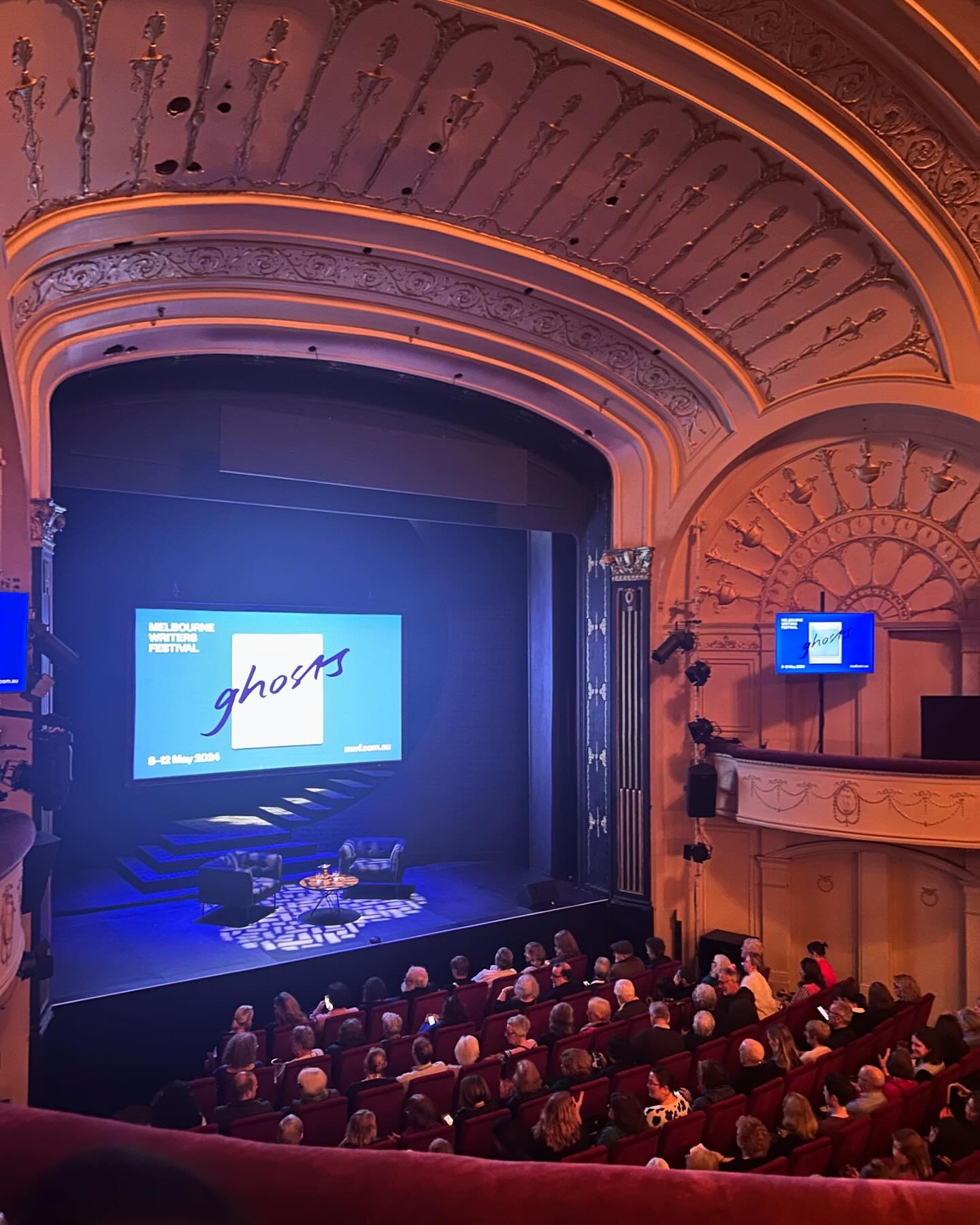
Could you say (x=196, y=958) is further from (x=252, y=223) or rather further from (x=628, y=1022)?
(x=252, y=223)

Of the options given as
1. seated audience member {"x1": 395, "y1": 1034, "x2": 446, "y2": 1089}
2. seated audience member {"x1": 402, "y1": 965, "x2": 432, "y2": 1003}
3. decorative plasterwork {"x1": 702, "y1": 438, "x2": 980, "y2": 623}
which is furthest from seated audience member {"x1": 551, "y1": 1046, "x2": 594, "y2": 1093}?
decorative plasterwork {"x1": 702, "y1": 438, "x2": 980, "y2": 623}

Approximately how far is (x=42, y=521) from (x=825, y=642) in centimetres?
739

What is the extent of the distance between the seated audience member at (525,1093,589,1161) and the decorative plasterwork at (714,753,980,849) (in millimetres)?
5152

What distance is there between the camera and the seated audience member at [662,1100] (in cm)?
441

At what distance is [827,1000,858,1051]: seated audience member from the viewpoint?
545 centimetres

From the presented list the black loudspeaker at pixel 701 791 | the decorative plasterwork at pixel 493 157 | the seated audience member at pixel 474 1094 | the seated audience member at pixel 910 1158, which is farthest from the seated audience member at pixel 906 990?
the decorative plasterwork at pixel 493 157

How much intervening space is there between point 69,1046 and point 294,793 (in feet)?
15.1

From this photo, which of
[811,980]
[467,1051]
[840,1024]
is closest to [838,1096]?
[840,1024]

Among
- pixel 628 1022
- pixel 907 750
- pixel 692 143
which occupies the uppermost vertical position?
pixel 692 143

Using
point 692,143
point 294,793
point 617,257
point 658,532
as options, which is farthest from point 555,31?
point 294,793

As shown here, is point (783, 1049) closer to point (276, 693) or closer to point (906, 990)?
point (906, 990)

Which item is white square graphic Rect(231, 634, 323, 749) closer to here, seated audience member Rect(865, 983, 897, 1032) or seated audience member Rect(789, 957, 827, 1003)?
seated audience member Rect(789, 957, 827, 1003)

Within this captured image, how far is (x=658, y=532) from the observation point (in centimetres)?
979

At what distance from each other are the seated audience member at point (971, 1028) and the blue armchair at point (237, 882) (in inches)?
241
